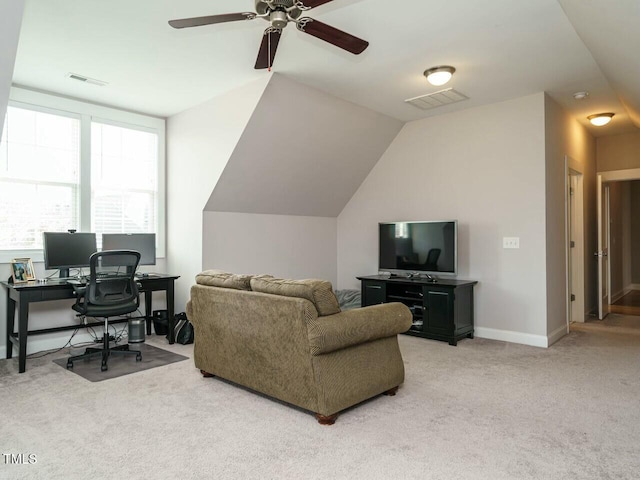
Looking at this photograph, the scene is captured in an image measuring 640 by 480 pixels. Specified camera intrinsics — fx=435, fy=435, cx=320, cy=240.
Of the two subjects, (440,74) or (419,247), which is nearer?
(440,74)

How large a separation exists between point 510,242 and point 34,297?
4.76m

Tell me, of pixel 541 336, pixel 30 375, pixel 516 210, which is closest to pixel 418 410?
pixel 541 336

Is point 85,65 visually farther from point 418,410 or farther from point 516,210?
point 516,210

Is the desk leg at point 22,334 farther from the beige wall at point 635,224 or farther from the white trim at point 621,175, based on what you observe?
the beige wall at point 635,224

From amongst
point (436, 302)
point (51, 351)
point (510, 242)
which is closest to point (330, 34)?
point (436, 302)

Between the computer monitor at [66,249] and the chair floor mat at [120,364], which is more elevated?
the computer monitor at [66,249]

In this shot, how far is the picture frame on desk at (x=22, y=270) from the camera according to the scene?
410 cm

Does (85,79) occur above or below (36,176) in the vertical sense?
above

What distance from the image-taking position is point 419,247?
5215mm

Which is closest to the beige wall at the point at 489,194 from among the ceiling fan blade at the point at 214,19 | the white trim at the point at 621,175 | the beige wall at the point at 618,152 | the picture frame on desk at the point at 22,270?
the white trim at the point at 621,175

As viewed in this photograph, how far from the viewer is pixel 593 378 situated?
3.53 metres

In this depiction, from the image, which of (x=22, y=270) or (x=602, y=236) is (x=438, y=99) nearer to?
(x=602, y=236)

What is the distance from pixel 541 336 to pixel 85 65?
5167mm

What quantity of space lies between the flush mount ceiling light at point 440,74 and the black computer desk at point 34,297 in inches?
132
